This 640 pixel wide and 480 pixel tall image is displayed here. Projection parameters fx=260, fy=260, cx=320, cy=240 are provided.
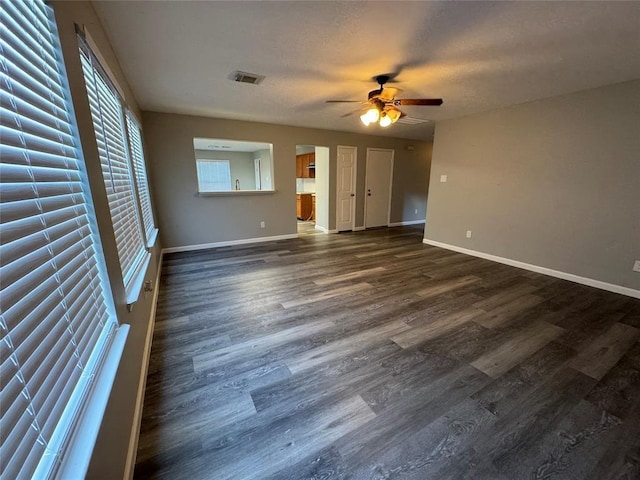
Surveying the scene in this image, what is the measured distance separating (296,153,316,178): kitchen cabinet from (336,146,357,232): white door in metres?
2.17

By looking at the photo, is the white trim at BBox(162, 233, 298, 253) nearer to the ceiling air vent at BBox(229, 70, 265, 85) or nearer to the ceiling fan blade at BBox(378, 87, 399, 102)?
the ceiling air vent at BBox(229, 70, 265, 85)

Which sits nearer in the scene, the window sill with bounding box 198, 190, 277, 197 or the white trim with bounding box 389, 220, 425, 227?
the window sill with bounding box 198, 190, 277, 197

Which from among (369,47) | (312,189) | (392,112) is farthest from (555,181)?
(312,189)

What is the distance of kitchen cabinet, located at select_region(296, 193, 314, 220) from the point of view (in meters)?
7.74

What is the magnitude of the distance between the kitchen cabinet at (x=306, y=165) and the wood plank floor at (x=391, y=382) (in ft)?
18.5

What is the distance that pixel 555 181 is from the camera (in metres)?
3.38

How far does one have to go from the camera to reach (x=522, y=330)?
2295 millimetres

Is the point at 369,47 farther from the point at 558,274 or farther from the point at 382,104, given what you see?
the point at 558,274

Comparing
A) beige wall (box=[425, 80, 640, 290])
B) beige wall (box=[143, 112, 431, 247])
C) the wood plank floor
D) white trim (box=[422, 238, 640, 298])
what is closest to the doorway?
beige wall (box=[143, 112, 431, 247])

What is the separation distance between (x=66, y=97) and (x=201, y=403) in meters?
1.65

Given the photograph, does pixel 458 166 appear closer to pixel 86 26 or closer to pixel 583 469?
pixel 583 469

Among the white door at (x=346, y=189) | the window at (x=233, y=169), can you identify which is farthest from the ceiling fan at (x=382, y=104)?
Result: the window at (x=233, y=169)

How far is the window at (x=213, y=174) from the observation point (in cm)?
841

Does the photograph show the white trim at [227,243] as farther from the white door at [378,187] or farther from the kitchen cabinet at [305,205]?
the kitchen cabinet at [305,205]
